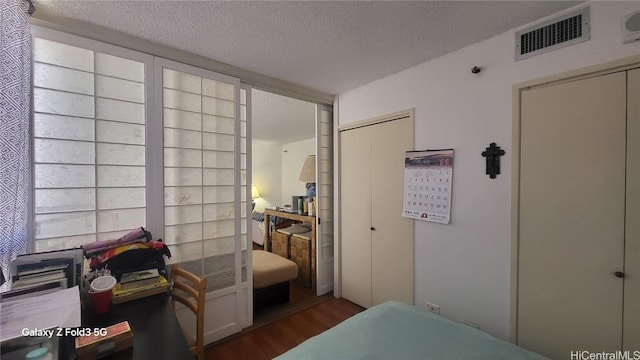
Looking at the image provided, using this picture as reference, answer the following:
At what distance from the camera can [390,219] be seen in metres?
2.49

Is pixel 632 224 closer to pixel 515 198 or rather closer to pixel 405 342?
pixel 515 198

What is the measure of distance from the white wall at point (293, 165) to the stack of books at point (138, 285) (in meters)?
4.23

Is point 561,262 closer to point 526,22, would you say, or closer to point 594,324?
point 594,324

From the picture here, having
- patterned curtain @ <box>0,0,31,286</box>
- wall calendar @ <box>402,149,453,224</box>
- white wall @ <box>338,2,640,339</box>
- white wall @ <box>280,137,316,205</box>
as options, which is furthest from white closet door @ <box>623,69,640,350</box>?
white wall @ <box>280,137,316,205</box>

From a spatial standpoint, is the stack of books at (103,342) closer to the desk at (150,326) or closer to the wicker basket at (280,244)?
the desk at (150,326)

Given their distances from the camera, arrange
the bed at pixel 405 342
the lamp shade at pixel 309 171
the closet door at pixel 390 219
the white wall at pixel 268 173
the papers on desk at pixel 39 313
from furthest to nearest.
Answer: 1. the white wall at pixel 268 173
2. the lamp shade at pixel 309 171
3. the closet door at pixel 390 219
4. the bed at pixel 405 342
5. the papers on desk at pixel 39 313

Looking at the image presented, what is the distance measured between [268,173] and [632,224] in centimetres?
604

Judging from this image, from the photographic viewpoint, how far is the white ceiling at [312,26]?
1468 millimetres

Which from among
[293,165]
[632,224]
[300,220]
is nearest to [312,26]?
[632,224]

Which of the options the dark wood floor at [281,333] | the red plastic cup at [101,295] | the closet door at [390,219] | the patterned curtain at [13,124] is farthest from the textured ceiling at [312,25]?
the dark wood floor at [281,333]

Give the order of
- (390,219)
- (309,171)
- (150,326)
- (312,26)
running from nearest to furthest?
(150,326) → (312,26) → (390,219) → (309,171)

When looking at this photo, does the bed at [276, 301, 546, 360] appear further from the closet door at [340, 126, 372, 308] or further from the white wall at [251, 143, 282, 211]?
the white wall at [251, 143, 282, 211]

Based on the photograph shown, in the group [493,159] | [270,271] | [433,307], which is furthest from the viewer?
[270,271]

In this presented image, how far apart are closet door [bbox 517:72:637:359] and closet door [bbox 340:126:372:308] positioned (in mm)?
1329
